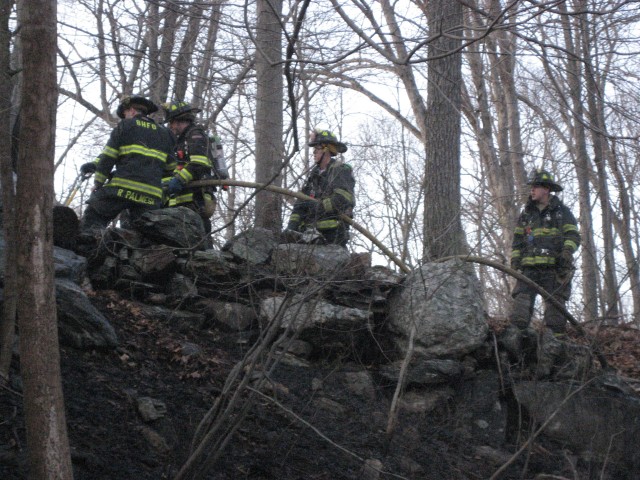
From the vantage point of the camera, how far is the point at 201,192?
27.4 feet

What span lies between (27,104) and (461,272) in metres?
4.65

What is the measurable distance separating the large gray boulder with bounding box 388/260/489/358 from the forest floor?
2.84 ft

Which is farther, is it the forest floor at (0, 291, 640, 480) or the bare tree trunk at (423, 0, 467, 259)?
the bare tree trunk at (423, 0, 467, 259)

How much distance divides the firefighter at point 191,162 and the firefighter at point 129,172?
0.30m

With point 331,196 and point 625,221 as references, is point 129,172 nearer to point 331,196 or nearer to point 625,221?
point 331,196

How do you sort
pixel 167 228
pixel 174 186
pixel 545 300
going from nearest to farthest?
pixel 167 228 → pixel 545 300 → pixel 174 186

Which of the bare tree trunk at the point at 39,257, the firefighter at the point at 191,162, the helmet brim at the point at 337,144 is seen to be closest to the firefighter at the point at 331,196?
the helmet brim at the point at 337,144

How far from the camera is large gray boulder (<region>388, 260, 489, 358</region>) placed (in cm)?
715

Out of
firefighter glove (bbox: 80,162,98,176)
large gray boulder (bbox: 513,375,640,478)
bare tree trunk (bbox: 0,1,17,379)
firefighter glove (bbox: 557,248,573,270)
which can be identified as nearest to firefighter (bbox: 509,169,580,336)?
firefighter glove (bbox: 557,248,573,270)

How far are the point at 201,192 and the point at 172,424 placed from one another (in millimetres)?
3590

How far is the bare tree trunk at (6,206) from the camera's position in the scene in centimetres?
434

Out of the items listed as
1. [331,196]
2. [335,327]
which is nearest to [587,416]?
[335,327]

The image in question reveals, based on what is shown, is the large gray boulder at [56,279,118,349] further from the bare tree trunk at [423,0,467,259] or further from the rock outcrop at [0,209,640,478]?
the bare tree trunk at [423,0,467,259]

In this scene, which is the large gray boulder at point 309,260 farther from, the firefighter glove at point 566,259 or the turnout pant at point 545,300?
the firefighter glove at point 566,259
